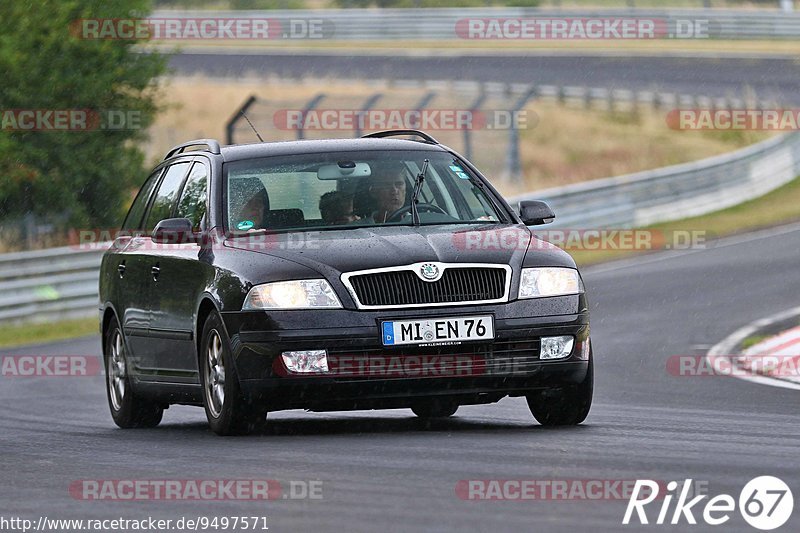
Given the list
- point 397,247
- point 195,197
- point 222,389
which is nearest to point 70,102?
point 195,197

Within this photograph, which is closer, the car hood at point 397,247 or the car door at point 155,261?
the car hood at point 397,247

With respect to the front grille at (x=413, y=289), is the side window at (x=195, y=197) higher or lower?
higher

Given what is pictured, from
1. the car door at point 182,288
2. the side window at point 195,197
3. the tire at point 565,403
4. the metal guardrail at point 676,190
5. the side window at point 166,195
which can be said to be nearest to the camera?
the tire at point 565,403

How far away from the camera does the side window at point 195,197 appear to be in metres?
10.1

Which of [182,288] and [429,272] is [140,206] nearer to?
[182,288]

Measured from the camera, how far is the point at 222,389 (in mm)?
9164

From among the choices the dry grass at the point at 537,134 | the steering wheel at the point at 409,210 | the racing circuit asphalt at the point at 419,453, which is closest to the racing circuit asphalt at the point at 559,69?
the dry grass at the point at 537,134

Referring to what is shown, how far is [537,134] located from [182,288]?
3113 centimetres

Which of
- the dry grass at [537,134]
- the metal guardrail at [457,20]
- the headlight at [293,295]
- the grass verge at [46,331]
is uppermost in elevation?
the metal guardrail at [457,20]

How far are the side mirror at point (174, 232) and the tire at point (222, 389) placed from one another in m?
0.65

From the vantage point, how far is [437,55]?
165 ft

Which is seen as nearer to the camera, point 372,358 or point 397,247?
point 372,358

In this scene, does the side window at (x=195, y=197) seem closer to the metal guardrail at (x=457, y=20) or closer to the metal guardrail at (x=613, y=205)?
the metal guardrail at (x=613, y=205)

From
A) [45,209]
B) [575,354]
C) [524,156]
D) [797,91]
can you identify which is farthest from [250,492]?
[797,91]
